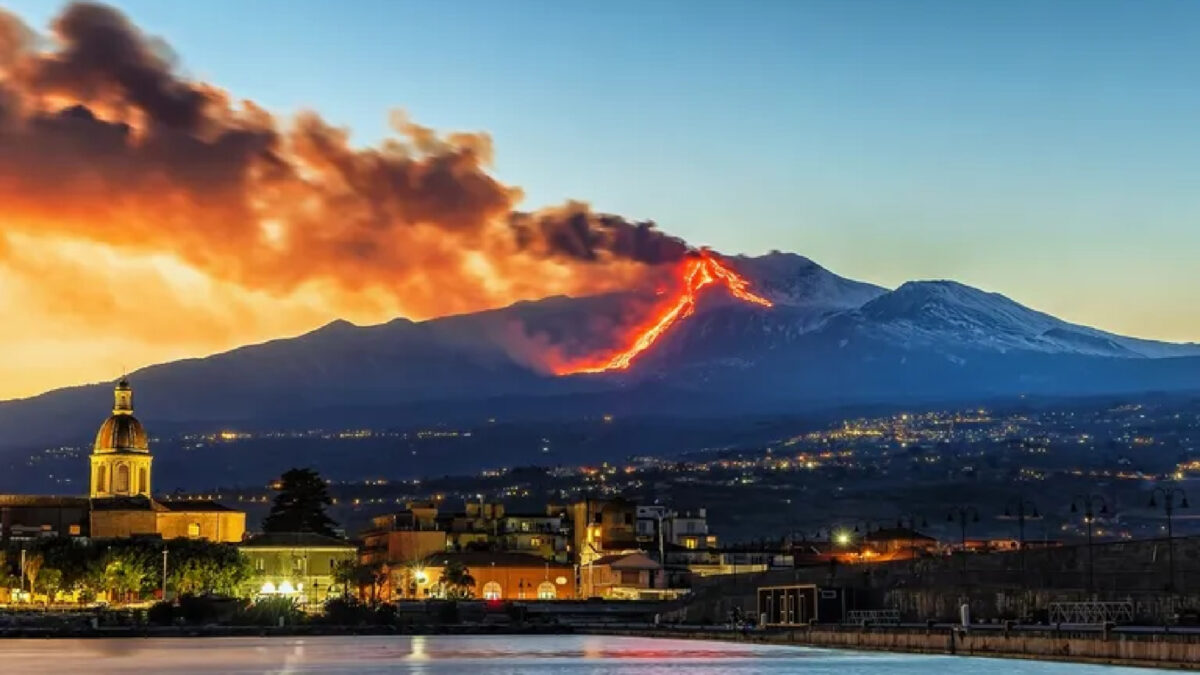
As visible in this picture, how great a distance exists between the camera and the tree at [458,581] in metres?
181

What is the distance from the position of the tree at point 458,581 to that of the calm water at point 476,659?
4568cm

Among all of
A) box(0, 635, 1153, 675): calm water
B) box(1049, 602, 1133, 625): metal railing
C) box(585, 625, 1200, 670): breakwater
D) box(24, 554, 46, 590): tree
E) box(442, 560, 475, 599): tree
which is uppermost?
box(24, 554, 46, 590): tree

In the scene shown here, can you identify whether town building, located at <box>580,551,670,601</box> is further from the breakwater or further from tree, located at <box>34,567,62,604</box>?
the breakwater

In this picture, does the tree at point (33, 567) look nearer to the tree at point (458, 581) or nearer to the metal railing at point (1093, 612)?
the tree at point (458, 581)

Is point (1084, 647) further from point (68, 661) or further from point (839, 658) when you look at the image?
point (68, 661)

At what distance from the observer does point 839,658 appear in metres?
95.9

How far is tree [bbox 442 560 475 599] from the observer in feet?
595

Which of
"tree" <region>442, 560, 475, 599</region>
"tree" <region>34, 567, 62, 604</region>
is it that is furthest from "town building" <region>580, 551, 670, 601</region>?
"tree" <region>34, 567, 62, 604</region>

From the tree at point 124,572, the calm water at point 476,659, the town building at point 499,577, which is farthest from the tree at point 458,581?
the calm water at point 476,659

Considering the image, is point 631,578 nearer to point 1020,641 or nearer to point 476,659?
point 476,659

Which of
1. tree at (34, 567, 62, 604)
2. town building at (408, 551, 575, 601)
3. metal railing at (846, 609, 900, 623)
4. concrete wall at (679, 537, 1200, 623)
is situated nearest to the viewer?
concrete wall at (679, 537, 1200, 623)

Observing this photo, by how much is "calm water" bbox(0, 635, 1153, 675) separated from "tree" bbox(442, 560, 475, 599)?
45.7 meters

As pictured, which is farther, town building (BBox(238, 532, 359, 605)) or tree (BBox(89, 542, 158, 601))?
town building (BBox(238, 532, 359, 605))

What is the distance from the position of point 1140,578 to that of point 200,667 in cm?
4473
